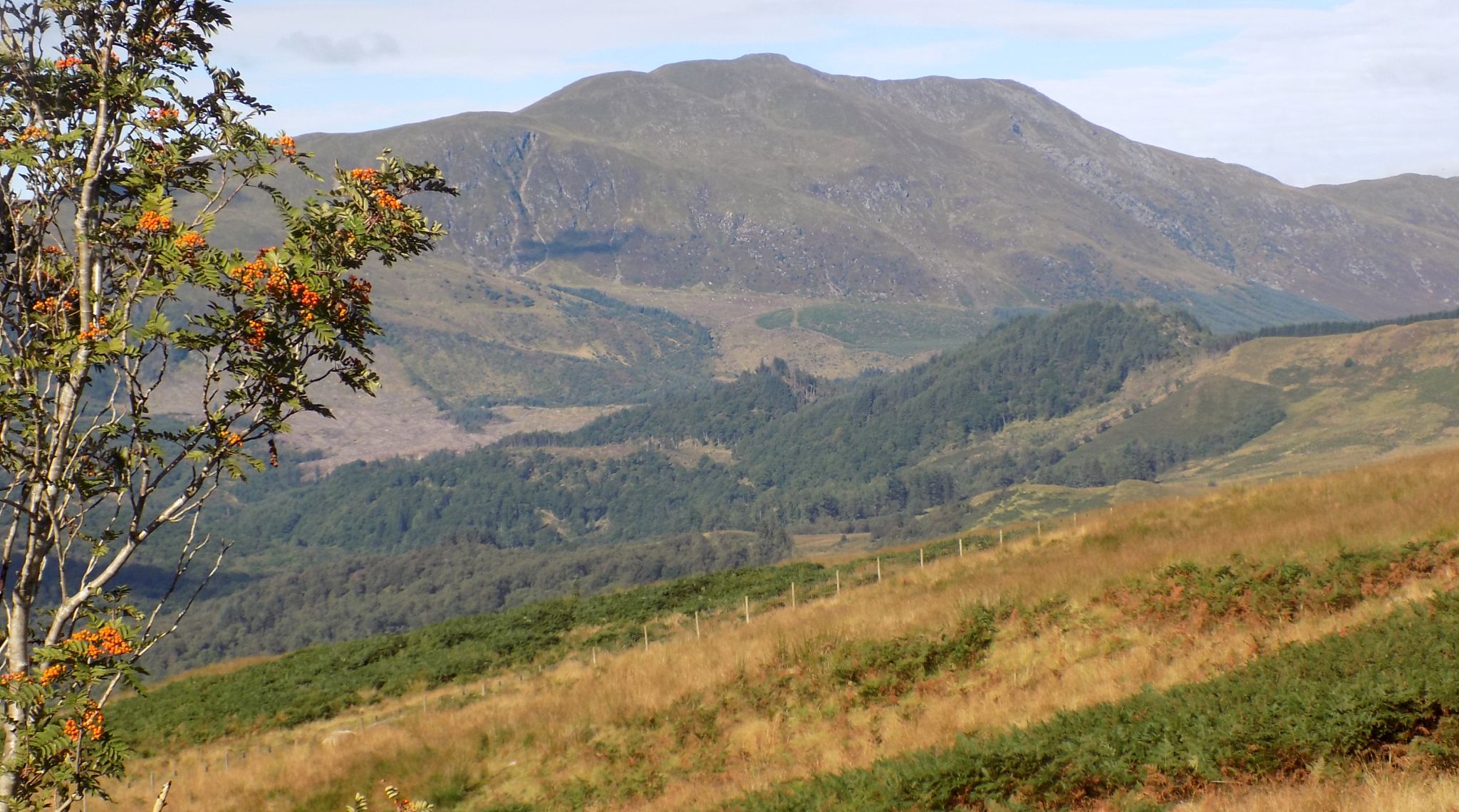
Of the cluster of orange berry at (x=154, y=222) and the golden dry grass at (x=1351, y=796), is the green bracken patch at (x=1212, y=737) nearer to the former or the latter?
the golden dry grass at (x=1351, y=796)

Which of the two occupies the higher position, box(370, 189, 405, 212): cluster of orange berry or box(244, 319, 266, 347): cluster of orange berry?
box(370, 189, 405, 212): cluster of orange berry

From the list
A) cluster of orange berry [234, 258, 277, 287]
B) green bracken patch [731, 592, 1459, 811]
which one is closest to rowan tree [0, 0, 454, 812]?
cluster of orange berry [234, 258, 277, 287]

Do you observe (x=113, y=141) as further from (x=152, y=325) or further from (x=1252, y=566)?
(x=1252, y=566)

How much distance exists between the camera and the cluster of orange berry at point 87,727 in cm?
979

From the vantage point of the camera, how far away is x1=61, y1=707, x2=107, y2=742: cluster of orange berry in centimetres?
979

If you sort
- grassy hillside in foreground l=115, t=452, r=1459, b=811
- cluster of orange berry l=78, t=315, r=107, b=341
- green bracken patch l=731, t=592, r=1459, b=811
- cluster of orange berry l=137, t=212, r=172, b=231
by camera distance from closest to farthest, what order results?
1. cluster of orange berry l=78, t=315, r=107, b=341
2. cluster of orange berry l=137, t=212, r=172, b=231
3. green bracken patch l=731, t=592, r=1459, b=811
4. grassy hillside in foreground l=115, t=452, r=1459, b=811

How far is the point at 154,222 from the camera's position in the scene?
1036cm

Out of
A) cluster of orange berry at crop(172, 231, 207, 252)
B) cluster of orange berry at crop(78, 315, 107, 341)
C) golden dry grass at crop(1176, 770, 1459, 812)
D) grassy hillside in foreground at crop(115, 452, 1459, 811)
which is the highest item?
cluster of orange berry at crop(172, 231, 207, 252)

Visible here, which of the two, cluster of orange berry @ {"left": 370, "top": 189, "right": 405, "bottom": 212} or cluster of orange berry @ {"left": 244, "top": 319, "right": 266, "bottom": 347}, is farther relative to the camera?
cluster of orange berry @ {"left": 370, "top": 189, "right": 405, "bottom": 212}

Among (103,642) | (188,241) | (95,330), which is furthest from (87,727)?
(188,241)

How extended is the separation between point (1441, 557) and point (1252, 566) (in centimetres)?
358

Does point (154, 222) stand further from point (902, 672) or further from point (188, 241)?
point (902, 672)

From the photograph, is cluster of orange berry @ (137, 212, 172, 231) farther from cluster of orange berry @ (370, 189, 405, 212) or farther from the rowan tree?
cluster of orange berry @ (370, 189, 405, 212)

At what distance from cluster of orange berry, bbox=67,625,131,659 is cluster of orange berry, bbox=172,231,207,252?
3.45 meters
